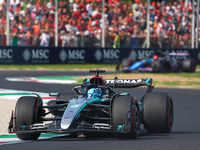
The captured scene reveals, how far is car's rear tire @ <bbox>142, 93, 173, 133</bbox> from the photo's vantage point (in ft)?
29.6

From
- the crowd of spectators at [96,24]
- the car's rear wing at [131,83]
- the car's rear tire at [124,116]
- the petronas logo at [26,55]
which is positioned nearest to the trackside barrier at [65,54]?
the petronas logo at [26,55]

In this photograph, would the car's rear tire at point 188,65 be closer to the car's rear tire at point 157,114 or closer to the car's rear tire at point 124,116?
the car's rear tire at point 157,114

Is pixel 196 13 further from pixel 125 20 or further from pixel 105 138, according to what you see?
pixel 105 138

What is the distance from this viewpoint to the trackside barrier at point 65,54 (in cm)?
3005

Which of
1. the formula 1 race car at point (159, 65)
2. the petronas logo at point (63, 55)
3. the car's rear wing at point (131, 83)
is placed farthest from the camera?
the petronas logo at point (63, 55)

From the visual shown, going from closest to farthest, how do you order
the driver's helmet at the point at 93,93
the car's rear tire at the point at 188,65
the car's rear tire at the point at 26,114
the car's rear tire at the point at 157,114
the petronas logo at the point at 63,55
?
the car's rear tire at the point at 26,114
the car's rear tire at the point at 157,114
the driver's helmet at the point at 93,93
the car's rear tire at the point at 188,65
the petronas logo at the point at 63,55

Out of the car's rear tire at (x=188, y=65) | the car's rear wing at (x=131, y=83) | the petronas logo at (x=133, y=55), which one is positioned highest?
the car's rear wing at (x=131, y=83)

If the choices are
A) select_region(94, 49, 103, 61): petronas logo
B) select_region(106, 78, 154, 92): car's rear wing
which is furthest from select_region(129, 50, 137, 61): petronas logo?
select_region(106, 78, 154, 92): car's rear wing

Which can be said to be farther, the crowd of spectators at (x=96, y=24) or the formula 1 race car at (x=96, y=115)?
→ the crowd of spectators at (x=96, y=24)

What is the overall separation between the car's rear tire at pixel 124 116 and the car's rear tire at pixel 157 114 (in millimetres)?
683

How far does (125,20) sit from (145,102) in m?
23.2

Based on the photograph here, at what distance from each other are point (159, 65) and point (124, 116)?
60.0 ft

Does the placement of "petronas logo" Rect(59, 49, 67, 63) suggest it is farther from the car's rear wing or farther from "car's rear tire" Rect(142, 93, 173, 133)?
"car's rear tire" Rect(142, 93, 173, 133)

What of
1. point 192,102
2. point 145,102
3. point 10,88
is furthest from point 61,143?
point 10,88
